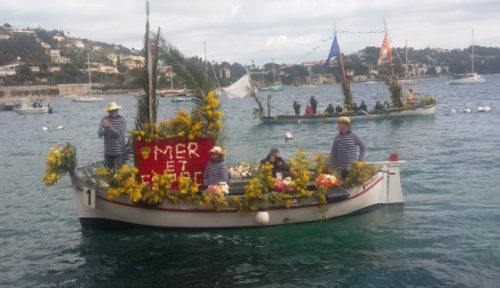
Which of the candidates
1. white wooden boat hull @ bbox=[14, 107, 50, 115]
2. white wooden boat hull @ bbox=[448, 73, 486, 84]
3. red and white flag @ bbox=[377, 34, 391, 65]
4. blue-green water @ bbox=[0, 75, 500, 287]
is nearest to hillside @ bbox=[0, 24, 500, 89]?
white wooden boat hull @ bbox=[448, 73, 486, 84]

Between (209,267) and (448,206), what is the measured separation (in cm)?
676

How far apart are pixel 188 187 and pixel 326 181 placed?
2971mm

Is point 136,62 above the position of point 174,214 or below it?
above

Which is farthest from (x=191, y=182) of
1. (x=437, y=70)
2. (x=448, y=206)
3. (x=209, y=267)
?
(x=437, y=70)

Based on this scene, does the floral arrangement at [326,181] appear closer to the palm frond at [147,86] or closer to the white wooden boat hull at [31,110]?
the palm frond at [147,86]

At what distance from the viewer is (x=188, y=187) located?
30.9 ft

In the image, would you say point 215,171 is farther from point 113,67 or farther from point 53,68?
point 53,68

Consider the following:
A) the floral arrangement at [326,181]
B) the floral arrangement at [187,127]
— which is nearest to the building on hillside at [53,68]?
the floral arrangement at [187,127]

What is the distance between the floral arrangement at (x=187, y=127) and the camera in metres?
9.73

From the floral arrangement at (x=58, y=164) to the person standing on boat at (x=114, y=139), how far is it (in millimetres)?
797

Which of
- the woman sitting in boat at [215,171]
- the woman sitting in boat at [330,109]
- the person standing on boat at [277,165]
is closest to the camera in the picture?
the woman sitting in boat at [215,171]

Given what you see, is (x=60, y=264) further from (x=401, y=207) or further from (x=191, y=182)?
(x=401, y=207)

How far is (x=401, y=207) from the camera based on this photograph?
37.5ft

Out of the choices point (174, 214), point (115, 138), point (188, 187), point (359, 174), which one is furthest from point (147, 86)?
point (359, 174)
